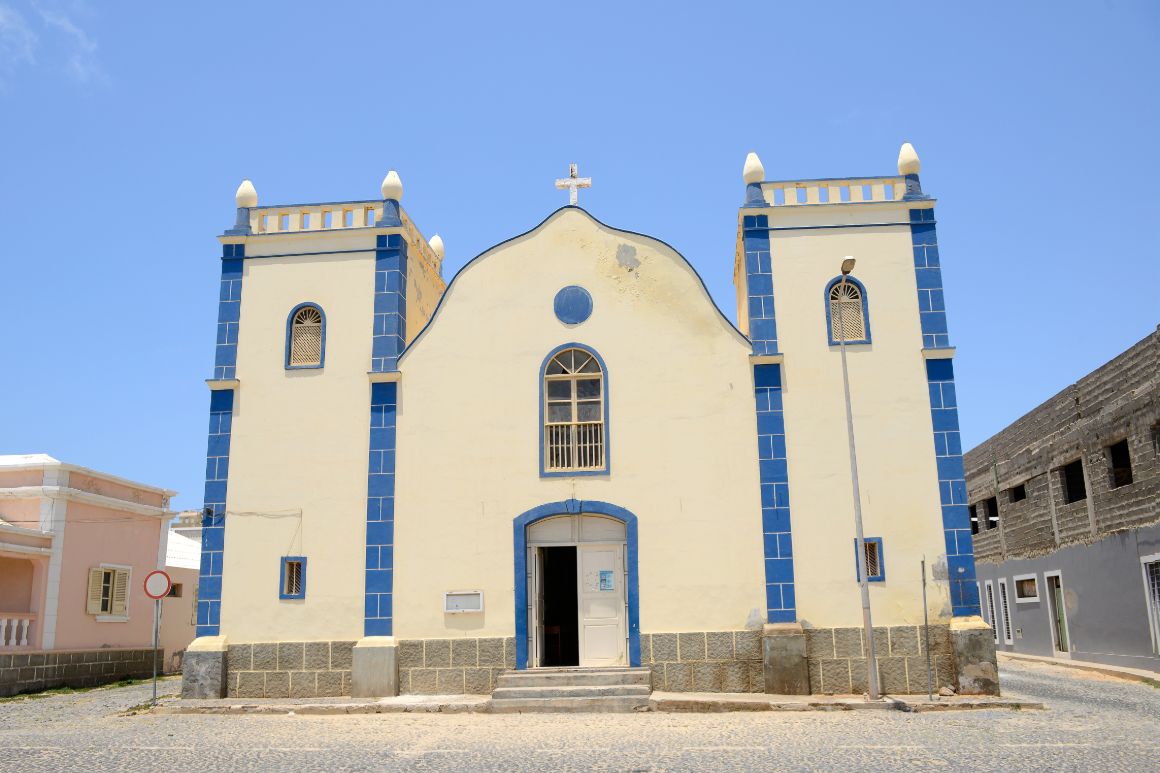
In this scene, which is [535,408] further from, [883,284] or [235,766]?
[235,766]

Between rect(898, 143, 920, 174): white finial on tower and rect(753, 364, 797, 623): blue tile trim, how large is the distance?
415cm

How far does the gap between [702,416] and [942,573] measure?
428 cm

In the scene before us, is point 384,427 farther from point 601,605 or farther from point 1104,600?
point 1104,600

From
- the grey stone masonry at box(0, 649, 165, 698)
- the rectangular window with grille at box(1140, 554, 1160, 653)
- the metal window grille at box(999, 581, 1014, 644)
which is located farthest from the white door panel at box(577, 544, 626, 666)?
the metal window grille at box(999, 581, 1014, 644)

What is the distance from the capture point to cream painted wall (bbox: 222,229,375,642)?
1536cm

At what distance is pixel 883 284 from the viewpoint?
1580 centimetres

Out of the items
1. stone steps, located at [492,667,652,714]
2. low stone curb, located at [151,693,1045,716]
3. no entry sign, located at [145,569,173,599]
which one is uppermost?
no entry sign, located at [145,569,173,599]

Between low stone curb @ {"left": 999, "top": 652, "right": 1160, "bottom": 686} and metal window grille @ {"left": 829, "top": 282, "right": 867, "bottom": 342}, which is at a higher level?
metal window grille @ {"left": 829, "top": 282, "right": 867, "bottom": 342}

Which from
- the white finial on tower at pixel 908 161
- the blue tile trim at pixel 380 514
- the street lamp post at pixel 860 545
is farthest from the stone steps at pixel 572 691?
the white finial on tower at pixel 908 161

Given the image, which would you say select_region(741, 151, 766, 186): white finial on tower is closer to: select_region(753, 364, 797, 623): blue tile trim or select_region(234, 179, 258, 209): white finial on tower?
select_region(753, 364, 797, 623): blue tile trim

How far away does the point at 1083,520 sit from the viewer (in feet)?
72.1

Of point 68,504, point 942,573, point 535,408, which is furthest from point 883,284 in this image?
point 68,504

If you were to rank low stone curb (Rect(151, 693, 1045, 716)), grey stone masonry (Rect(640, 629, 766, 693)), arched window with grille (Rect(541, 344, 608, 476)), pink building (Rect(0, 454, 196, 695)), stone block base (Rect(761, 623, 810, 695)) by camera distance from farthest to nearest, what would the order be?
pink building (Rect(0, 454, 196, 695)), arched window with grille (Rect(541, 344, 608, 476)), grey stone masonry (Rect(640, 629, 766, 693)), stone block base (Rect(761, 623, 810, 695)), low stone curb (Rect(151, 693, 1045, 716))

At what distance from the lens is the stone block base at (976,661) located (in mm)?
14008
